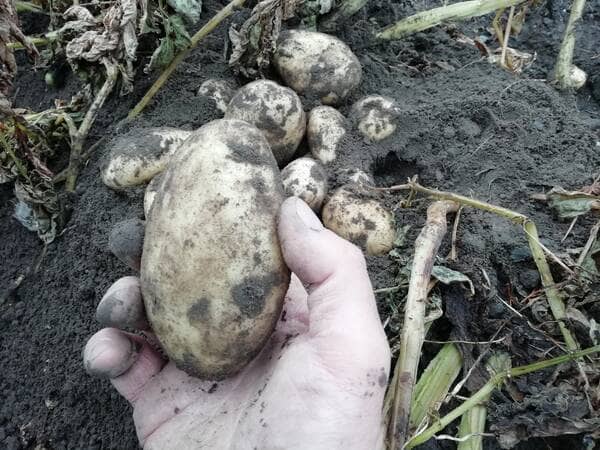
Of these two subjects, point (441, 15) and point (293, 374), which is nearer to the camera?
point (293, 374)

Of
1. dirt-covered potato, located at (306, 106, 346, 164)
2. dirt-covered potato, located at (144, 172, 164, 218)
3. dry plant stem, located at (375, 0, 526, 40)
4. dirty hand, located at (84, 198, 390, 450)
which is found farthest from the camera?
dry plant stem, located at (375, 0, 526, 40)

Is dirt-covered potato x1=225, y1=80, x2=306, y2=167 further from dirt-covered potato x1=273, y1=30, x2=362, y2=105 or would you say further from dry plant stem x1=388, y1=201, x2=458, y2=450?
dry plant stem x1=388, y1=201, x2=458, y2=450

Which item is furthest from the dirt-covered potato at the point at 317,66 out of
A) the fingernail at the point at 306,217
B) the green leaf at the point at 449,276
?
the fingernail at the point at 306,217

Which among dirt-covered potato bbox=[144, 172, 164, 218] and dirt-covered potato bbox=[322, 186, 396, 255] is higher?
dirt-covered potato bbox=[144, 172, 164, 218]

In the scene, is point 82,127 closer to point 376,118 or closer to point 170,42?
point 170,42

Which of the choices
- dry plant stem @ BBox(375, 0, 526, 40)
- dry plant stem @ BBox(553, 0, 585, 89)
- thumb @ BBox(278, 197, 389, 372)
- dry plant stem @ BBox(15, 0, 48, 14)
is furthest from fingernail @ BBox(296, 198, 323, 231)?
dry plant stem @ BBox(15, 0, 48, 14)

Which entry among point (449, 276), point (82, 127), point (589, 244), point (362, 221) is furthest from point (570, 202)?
point (82, 127)
